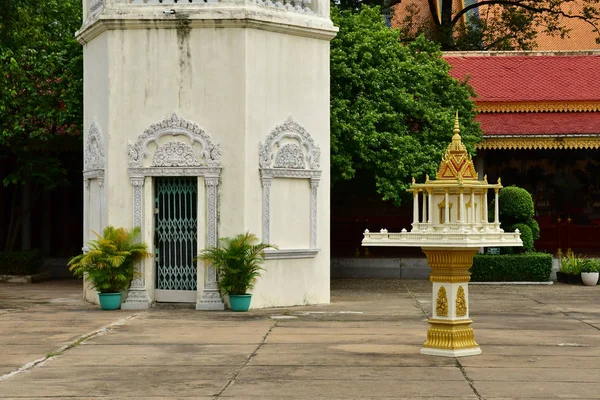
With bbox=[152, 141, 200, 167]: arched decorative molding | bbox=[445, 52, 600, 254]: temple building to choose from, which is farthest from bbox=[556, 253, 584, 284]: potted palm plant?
bbox=[152, 141, 200, 167]: arched decorative molding

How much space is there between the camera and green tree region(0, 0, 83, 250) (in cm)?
2366

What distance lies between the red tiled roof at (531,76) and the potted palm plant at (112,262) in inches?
452

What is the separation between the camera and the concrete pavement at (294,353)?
33.8 ft

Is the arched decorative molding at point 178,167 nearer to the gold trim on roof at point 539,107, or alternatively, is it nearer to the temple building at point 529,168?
the temple building at point 529,168

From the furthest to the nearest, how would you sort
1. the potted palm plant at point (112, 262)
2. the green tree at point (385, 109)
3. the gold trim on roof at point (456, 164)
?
1. the green tree at point (385, 109)
2. the potted palm plant at point (112, 262)
3. the gold trim on roof at point (456, 164)

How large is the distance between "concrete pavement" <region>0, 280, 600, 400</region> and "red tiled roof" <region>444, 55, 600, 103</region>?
27.3 feet

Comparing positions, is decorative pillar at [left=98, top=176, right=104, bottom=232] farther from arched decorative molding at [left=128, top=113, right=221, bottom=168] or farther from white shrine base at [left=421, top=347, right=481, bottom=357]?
white shrine base at [left=421, top=347, right=481, bottom=357]

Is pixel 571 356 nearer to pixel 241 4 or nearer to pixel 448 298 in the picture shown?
pixel 448 298

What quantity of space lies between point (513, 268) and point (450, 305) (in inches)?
481

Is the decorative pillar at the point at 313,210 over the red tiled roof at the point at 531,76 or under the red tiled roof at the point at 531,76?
under

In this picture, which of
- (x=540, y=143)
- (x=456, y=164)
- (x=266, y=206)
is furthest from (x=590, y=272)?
(x=456, y=164)

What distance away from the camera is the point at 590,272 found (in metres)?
24.2

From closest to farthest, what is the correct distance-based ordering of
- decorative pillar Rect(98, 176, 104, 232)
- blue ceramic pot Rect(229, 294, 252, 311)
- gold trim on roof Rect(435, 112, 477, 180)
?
gold trim on roof Rect(435, 112, 477, 180) < blue ceramic pot Rect(229, 294, 252, 311) < decorative pillar Rect(98, 176, 104, 232)

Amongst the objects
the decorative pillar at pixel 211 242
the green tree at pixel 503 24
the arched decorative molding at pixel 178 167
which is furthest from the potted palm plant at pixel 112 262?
the green tree at pixel 503 24
